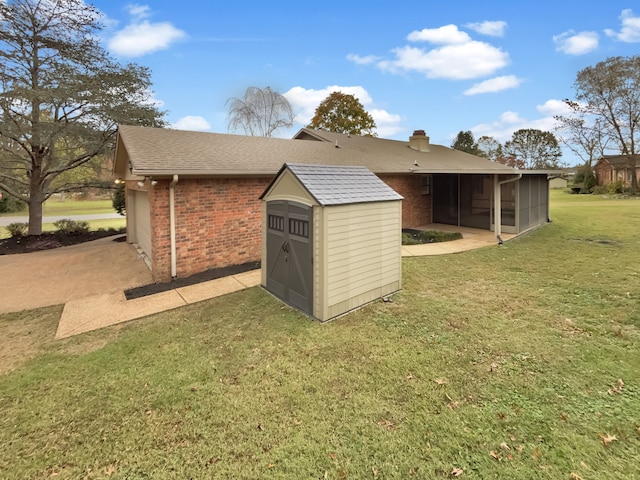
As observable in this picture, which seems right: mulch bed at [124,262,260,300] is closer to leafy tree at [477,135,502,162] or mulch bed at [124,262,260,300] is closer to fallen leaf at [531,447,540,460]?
fallen leaf at [531,447,540,460]

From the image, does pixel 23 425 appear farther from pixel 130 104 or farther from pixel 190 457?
pixel 130 104

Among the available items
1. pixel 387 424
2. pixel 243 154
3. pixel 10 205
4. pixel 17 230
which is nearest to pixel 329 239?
pixel 387 424

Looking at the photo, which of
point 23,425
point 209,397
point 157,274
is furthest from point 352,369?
point 157,274

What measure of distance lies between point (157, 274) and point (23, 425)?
4.62 metres

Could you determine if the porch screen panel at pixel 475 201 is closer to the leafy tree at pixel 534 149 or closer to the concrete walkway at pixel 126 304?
the concrete walkway at pixel 126 304

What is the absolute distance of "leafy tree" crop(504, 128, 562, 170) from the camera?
188 ft

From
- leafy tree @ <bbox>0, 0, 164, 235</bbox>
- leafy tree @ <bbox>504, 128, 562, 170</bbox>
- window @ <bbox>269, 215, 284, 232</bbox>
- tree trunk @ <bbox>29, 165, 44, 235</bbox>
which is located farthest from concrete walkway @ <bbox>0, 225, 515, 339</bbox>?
leafy tree @ <bbox>504, 128, 562, 170</bbox>

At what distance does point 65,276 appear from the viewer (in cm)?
839

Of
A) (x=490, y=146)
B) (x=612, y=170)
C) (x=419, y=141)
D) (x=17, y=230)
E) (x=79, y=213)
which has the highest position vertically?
(x=490, y=146)

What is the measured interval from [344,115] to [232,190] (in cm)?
2794

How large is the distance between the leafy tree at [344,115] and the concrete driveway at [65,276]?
27.0 m

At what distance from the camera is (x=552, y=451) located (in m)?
2.77

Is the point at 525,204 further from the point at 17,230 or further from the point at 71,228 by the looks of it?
the point at 17,230

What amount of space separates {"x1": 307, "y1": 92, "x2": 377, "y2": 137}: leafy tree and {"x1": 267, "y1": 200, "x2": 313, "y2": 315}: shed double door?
29.1 m
